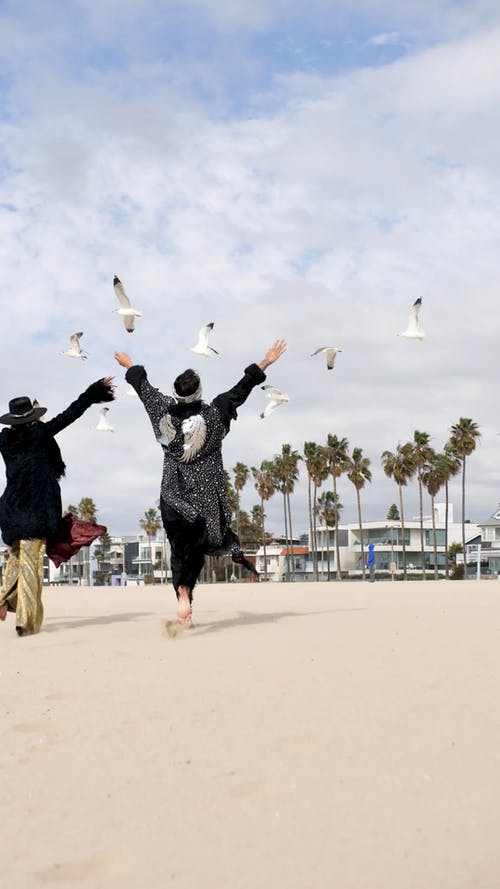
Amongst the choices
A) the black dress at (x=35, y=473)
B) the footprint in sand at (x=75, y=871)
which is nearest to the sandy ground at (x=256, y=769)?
the footprint in sand at (x=75, y=871)

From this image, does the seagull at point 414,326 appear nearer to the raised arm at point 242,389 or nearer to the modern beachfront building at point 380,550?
the raised arm at point 242,389

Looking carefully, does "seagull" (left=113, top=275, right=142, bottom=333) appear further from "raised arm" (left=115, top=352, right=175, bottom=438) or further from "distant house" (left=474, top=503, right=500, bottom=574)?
"distant house" (left=474, top=503, right=500, bottom=574)

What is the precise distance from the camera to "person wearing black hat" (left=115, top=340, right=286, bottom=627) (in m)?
7.33

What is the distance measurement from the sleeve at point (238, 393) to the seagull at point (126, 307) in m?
9.07

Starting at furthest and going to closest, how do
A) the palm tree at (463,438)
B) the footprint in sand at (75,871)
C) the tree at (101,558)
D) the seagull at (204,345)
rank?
the tree at (101,558), the palm tree at (463,438), the seagull at (204,345), the footprint in sand at (75,871)

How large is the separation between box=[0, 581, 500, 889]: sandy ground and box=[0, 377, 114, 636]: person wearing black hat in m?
1.89

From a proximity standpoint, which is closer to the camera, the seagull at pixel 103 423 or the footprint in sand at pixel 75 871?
the footprint in sand at pixel 75 871

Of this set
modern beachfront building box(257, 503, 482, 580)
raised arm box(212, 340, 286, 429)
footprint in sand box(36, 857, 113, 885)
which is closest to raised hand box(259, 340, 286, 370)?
raised arm box(212, 340, 286, 429)

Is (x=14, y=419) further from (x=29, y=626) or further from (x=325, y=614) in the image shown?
(x=325, y=614)

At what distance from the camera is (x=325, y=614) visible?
855 centimetres

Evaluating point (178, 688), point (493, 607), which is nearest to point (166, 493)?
point (178, 688)

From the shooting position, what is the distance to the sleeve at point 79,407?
7.97 m

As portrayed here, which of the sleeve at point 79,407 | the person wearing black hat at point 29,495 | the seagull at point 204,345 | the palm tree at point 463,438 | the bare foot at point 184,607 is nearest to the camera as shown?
the bare foot at point 184,607

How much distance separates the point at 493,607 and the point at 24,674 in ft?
18.4
